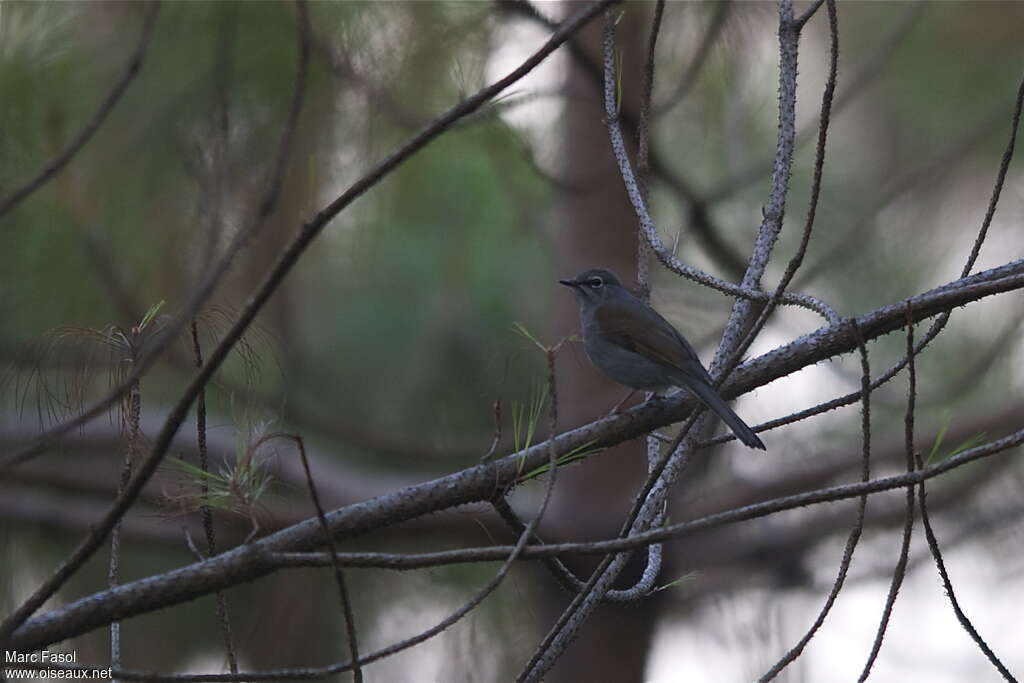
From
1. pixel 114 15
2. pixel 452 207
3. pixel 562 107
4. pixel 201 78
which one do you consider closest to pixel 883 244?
pixel 562 107

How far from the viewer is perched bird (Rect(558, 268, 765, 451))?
3643 millimetres

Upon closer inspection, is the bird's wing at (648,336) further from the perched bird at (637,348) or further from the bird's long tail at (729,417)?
the bird's long tail at (729,417)

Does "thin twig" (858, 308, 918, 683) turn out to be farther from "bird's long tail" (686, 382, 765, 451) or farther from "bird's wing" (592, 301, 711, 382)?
A: "bird's wing" (592, 301, 711, 382)

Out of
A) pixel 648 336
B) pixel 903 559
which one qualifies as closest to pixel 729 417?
pixel 648 336

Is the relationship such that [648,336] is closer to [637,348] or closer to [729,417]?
[637,348]

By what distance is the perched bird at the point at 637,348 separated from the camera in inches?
143

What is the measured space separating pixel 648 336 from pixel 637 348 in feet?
0.34

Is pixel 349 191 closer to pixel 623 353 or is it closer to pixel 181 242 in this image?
pixel 623 353

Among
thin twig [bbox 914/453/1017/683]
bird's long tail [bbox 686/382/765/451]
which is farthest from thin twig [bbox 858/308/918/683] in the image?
bird's long tail [bbox 686/382/765/451]

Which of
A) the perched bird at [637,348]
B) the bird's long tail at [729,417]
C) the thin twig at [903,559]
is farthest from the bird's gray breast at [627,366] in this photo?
the thin twig at [903,559]

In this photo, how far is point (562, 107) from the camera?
588cm

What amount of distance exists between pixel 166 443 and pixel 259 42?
407cm

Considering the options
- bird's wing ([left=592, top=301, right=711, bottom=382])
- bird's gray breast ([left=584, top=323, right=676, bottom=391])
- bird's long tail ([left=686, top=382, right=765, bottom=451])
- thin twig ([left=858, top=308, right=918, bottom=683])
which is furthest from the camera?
bird's gray breast ([left=584, top=323, right=676, bottom=391])

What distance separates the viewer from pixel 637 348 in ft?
12.8
